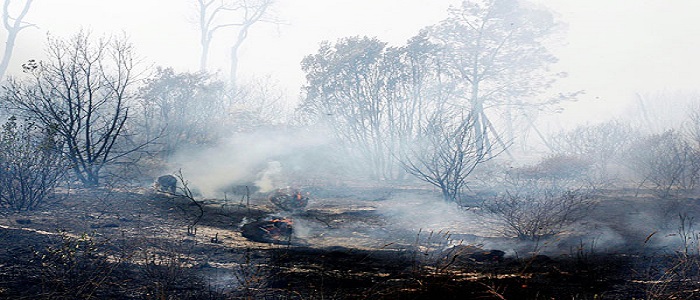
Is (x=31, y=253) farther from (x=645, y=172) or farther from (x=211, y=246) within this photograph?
(x=645, y=172)

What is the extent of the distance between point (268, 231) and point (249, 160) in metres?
12.2

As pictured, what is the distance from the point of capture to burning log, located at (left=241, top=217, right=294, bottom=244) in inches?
285

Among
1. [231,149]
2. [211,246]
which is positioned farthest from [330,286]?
[231,149]

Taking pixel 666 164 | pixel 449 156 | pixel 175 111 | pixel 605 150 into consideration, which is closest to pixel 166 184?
pixel 175 111

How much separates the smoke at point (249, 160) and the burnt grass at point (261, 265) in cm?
648

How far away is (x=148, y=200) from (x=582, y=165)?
14.2m

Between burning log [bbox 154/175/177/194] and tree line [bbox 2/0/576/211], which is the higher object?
tree line [bbox 2/0/576/211]

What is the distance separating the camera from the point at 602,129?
17469 mm

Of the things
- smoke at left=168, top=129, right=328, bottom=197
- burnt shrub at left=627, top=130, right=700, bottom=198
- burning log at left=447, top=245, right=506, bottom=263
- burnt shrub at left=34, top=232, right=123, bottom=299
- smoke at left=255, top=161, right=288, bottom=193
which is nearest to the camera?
burnt shrub at left=34, top=232, right=123, bottom=299

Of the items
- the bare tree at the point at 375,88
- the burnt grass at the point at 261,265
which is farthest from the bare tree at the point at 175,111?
the burnt grass at the point at 261,265

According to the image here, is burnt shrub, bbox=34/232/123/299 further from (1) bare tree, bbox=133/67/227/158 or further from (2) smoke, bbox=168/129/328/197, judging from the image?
(1) bare tree, bbox=133/67/227/158

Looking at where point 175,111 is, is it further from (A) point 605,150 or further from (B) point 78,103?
(A) point 605,150

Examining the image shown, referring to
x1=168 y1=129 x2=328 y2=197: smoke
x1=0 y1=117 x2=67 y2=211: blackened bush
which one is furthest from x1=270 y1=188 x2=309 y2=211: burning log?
x1=0 y1=117 x2=67 y2=211: blackened bush

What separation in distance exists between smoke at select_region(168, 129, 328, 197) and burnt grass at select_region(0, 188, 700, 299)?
6.48 meters
